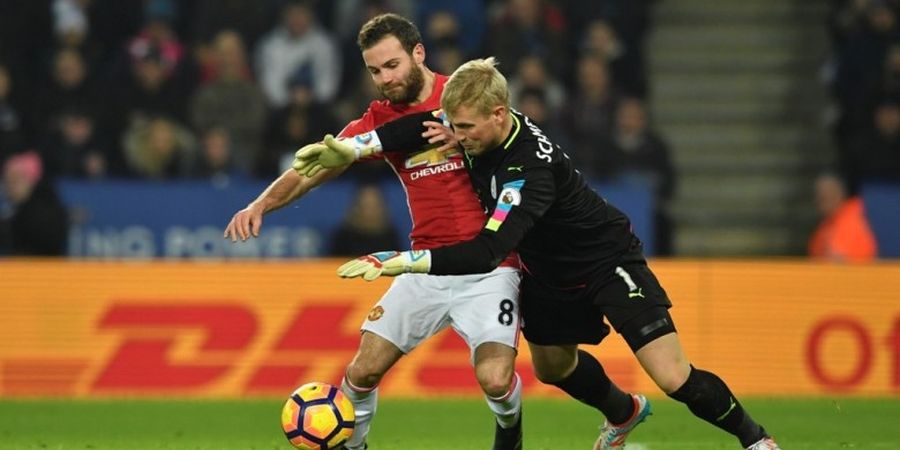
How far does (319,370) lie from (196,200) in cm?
225

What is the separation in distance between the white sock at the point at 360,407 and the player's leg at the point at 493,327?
53 cm

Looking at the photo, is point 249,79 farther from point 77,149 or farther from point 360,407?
point 360,407

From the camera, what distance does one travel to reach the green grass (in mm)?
9258

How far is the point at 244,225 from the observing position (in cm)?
753

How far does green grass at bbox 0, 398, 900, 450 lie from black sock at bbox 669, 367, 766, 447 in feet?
5.34

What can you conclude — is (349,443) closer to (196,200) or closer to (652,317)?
(652,317)

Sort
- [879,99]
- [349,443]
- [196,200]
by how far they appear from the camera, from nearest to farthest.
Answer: [349,443]
[196,200]
[879,99]

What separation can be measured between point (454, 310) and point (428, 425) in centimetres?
276

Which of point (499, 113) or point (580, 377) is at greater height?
point (499, 113)

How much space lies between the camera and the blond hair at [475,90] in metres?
7.04

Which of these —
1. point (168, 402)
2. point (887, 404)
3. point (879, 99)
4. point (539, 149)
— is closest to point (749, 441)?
point (539, 149)

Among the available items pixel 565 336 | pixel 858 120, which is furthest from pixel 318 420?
pixel 858 120

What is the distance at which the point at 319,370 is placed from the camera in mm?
11977

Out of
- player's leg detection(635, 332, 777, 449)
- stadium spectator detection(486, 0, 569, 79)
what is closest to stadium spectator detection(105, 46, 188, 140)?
stadium spectator detection(486, 0, 569, 79)
